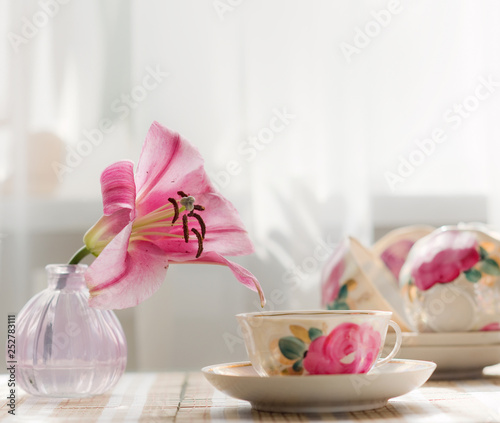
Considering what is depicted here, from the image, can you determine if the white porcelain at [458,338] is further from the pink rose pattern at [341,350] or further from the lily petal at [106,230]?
the lily petal at [106,230]

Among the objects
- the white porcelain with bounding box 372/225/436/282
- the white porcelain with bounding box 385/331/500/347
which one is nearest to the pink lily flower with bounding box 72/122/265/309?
the white porcelain with bounding box 385/331/500/347

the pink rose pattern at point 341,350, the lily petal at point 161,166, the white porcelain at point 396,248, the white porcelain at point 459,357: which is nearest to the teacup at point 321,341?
the pink rose pattern at point 341,350

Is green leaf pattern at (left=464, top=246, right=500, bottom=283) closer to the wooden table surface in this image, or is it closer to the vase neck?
the wooden table surface

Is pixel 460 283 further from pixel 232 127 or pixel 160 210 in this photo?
pixel 232 127

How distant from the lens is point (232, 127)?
1502 mm

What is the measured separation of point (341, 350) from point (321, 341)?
2 cm

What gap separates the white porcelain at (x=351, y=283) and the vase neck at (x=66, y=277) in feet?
1.15

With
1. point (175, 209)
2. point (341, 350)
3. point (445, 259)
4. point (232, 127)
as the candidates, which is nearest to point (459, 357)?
point (445, 259)

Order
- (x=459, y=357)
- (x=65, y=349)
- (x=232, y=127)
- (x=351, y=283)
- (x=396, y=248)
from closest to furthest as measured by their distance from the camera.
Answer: (x=65, y=349) → (x=459, y=357) → (x=351, y=283) → (x=396, y=248) → (x=232, y=127)

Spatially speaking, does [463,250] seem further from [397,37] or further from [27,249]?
[27,249]

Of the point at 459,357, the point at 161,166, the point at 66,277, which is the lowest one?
the point at 459,357

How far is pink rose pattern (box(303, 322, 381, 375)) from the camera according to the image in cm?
53

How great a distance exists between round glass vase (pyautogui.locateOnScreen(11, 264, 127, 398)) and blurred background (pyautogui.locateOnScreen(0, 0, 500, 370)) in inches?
31.2

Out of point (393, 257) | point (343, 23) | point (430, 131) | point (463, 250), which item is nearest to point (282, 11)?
point (343, 23)
